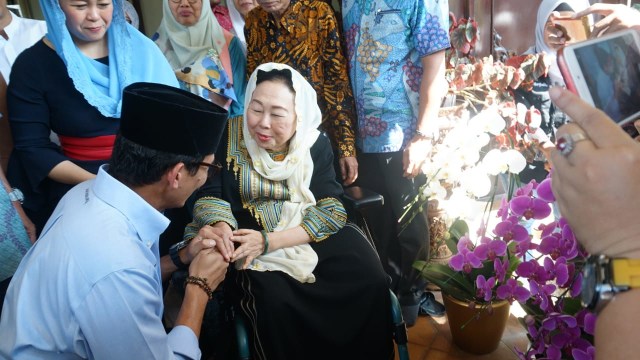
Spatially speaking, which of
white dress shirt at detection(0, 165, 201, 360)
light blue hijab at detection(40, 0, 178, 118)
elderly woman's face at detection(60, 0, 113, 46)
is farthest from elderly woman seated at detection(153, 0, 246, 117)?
white dress shirt at detection(0, 165, 201, 360)

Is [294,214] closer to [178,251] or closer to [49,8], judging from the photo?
[178,251]

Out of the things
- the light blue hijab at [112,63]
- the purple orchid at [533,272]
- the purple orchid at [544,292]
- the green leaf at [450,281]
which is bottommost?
the green leaf at [450,281]

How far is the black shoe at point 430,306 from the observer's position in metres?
2.12

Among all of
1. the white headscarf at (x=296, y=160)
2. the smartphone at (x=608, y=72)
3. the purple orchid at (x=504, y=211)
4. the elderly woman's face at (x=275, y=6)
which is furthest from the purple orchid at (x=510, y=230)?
the elderly woman's face at (x=275, y=6)

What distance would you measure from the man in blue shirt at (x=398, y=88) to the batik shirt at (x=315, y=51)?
6 cm

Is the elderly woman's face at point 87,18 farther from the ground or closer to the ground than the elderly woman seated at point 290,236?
farther from the ground

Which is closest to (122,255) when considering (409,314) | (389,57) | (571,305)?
(571,305)

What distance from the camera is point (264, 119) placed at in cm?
163

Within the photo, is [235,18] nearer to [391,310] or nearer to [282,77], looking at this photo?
[282,77]

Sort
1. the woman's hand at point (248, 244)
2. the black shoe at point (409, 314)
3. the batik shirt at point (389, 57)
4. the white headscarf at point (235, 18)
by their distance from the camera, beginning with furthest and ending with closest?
the white headscarf at point (235, 18), the black shoe at point (409, 314), the batik shirt at point (389, 57), the woman's hand at point (248, 244)

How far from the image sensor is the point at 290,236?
63.5 inches

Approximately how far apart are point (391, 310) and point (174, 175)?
88 cm

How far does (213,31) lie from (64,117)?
2.76ft

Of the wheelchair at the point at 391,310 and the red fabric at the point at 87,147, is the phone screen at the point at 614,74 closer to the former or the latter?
the wheelchair at the point at 391,310
